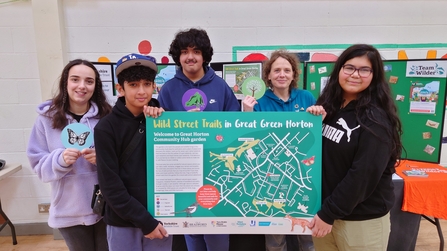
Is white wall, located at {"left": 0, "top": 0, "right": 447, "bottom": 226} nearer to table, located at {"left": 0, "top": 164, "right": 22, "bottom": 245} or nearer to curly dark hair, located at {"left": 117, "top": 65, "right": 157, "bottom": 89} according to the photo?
table, located at {"left": 0, "top": 164, "right": 22, "bottom": 245}

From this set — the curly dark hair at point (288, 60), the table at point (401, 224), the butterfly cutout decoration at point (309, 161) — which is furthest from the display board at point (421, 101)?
the butterfly cutout decoration at point (309, 161)

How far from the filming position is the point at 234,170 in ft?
4.44

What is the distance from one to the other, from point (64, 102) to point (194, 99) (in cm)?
75

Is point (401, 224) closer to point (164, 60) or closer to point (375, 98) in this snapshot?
point (375, 98)

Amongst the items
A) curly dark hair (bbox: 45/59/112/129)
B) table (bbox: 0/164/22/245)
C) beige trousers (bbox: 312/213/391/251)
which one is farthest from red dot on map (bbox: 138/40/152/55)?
beige trousers (bbox: 312/213/391/251)

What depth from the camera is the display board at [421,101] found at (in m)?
2.31

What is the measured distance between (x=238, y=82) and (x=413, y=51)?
1985mm

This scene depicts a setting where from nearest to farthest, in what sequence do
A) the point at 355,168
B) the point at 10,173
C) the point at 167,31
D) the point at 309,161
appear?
the point at 355,168 → the point at 309,161 → the point at 10,173 → the point at 167,31

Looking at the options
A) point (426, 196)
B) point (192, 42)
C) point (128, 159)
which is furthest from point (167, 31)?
point (426, 196)

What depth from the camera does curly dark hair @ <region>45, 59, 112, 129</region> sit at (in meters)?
1.44

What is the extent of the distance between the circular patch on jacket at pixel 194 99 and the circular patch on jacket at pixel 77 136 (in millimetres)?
584

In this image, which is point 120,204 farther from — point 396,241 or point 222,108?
point 396,241

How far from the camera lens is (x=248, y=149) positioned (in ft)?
4.42

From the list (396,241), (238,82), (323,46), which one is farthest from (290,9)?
(396,241)
